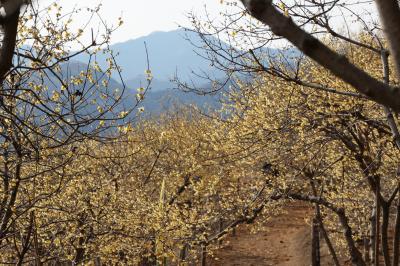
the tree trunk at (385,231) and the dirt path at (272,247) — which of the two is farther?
the dirt path at (272,247)

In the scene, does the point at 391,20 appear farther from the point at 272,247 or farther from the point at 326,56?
the point at 272,247

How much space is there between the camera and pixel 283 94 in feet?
35.3

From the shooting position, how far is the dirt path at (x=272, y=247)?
2367 centimetres

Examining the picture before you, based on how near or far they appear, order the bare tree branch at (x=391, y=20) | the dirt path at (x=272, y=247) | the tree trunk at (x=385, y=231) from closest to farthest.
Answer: the bare tree branch at (x=391, y=20), the tree trunk at (x=385, y=231), the dirt path at (x=272, y=247)

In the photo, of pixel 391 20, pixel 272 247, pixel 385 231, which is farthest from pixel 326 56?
pixel 272 247

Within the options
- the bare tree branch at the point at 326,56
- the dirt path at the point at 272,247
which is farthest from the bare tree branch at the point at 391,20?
the dirt path at the point at 272,247

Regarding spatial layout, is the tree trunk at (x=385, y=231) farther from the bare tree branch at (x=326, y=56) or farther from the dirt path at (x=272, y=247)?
the dirt path at (x=272, y=247)

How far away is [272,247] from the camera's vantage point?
26.3 metres

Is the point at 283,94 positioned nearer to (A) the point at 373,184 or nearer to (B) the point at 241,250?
(A) the point at 373,184

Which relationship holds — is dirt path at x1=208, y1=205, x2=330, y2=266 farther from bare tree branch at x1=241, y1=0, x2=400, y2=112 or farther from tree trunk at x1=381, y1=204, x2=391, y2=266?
bare tree branch at x1=241, y1=0, x2=400, y2=112

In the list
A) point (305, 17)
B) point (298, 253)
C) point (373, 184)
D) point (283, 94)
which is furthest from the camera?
point (298, 253)

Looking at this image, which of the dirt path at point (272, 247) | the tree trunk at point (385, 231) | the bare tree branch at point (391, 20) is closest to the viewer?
the bare tree branch at point (391, 20)

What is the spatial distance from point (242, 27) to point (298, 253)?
20.5 metres

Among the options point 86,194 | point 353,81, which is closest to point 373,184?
point 353,81
